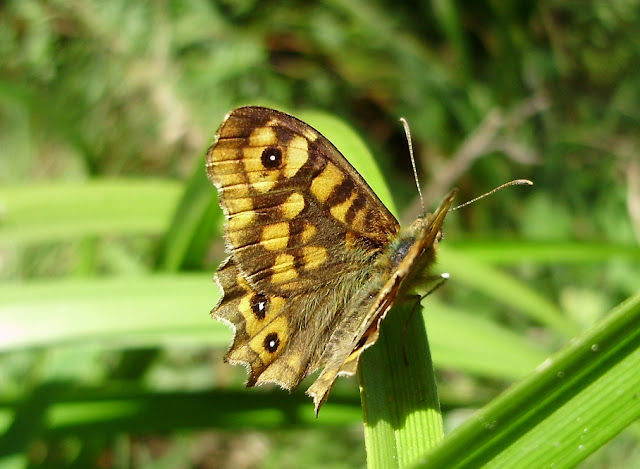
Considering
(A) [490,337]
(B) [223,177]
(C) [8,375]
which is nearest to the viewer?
(B) [223,177]

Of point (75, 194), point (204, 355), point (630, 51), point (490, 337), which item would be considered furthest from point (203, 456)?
point (630, 51)

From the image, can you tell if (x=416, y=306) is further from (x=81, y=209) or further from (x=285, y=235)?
(x=81, y=209)

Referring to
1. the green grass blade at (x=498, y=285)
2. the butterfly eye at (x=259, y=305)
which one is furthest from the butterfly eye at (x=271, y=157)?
the green grass blade at (x=498, y=285)

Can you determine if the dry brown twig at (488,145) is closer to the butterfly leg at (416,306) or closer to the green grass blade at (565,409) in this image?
the butterfly leg at (416,306)

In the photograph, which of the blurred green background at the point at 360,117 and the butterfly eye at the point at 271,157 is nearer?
the butterfly eye at the point at 271,157

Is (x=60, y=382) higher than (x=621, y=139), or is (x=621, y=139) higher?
(x=621, y=139)

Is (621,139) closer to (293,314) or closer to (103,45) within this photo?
(293,314)
